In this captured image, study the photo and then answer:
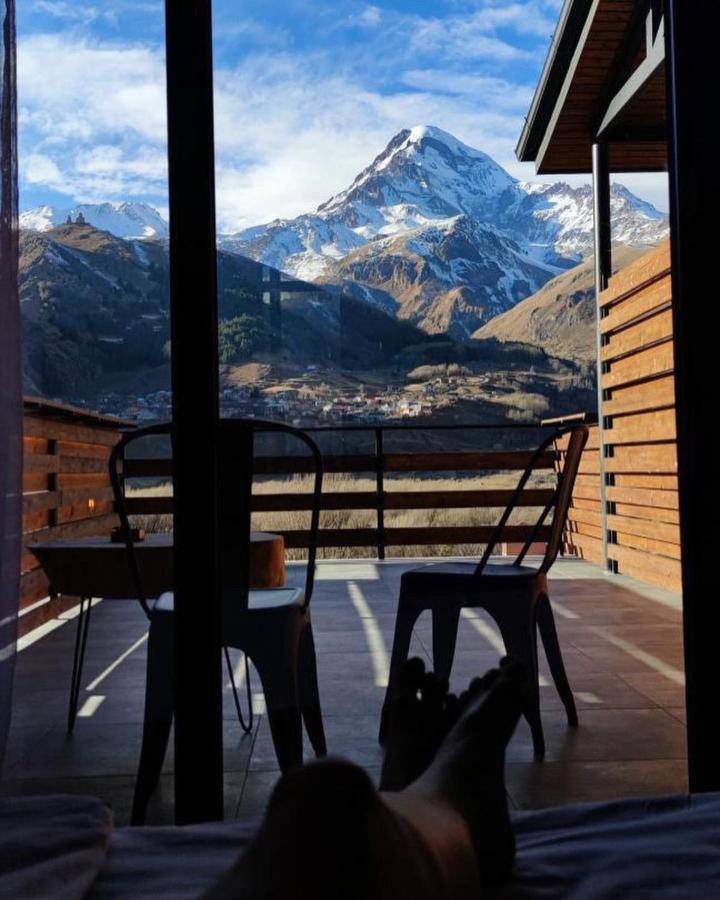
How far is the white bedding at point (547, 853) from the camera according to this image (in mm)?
787

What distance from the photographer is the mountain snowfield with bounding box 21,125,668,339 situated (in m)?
1.93

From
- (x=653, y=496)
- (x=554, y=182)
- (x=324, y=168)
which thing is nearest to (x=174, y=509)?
(x=324, y=168)

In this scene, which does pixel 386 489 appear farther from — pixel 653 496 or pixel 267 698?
pixel 267 698

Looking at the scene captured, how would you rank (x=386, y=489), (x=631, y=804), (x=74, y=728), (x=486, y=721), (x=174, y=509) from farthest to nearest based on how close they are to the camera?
(x=386, y=489), (x=74, y=728), (x=174, y=509), (x=631, y=804), (x=486, y=721)

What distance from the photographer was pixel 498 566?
2.44 m

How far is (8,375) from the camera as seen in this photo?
1.68 m

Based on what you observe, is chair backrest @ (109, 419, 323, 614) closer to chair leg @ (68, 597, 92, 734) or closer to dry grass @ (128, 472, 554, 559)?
chair leg @ (68, 597, 92, 734)

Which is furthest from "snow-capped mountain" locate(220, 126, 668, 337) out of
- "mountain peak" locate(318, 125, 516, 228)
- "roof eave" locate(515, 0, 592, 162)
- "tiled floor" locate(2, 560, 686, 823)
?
"tiled floor" locate(2, 560, 686, 823)

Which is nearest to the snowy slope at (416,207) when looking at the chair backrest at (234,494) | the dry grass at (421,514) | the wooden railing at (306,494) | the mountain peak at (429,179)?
the mountain peak at (429,179)

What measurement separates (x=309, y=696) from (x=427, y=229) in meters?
1.14

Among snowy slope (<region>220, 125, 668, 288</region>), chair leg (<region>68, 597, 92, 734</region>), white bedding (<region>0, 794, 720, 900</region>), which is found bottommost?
chair leg (<region>68, 597, 92, 734</region>)

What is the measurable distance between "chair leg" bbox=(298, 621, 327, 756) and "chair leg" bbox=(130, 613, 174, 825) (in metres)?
0.33

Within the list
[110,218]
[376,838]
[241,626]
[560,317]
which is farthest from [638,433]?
[376,838]

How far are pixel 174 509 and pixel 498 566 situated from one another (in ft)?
3.47
